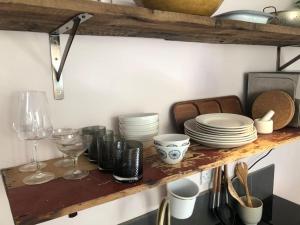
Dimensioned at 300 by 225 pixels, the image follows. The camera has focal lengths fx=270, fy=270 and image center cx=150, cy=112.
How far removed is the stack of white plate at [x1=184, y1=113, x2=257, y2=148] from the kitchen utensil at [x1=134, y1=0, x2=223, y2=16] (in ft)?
1.15

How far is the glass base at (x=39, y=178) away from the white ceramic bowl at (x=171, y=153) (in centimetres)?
29

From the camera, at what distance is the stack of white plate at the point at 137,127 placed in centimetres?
83

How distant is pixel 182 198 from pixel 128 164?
1.37 ft

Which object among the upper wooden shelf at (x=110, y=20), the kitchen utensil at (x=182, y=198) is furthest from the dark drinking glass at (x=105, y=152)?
the kitchen utensil at (x=182, y=198)

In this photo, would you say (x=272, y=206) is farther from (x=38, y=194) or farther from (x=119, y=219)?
(x=38, y=194)

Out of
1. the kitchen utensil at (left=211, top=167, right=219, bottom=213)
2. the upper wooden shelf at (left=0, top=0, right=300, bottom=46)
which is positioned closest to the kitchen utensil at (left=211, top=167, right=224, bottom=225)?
the kitchen utensil at (left=211, top=167, right=219, bottom=213)

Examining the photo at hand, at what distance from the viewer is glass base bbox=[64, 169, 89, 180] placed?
0.67 metres

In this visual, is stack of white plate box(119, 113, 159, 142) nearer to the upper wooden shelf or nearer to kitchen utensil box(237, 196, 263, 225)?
the upper wooden shelf

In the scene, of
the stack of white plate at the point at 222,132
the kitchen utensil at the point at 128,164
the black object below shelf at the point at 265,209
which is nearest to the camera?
the kitchen utensil at the point at 128,164

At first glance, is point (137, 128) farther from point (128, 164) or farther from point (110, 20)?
point (110, 20)

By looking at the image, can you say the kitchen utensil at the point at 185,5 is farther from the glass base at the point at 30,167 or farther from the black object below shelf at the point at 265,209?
the black object below shelf at the point at 265,209

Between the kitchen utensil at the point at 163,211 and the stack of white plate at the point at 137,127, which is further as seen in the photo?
the kitchen utensil at the point at 163,211

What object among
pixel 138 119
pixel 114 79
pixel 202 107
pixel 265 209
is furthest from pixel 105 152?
pixel 265 209

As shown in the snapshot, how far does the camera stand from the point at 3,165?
728mm
